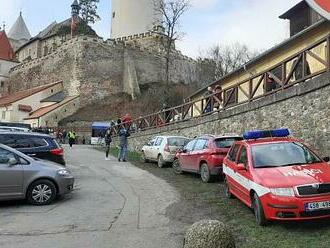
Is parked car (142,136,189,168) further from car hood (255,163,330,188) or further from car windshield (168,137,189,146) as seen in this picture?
car hood (255,163,330,188)

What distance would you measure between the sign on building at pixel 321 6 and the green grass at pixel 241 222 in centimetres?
471

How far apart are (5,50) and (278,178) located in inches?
3667

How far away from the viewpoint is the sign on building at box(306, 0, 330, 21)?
386 cm

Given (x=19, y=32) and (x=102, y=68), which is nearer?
(x=102, y=68)

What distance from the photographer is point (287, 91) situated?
14906mm

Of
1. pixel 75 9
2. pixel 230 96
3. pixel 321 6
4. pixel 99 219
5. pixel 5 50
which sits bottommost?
pixel 99 219

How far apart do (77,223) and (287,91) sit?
308 inches

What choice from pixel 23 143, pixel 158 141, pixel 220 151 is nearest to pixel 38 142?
pixel 23 143

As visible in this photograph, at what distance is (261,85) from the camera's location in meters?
20.7

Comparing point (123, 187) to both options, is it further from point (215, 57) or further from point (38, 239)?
point (215, 57)

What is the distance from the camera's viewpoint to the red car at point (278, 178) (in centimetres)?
833

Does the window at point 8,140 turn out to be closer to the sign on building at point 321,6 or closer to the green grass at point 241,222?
the green grass at point 241,222

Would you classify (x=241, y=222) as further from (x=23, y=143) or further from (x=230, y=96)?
(x=230, y=96)

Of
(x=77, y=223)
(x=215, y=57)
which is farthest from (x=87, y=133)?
(x=77, y=223)
